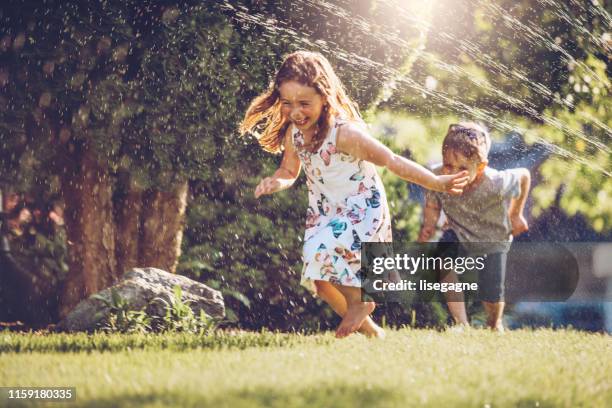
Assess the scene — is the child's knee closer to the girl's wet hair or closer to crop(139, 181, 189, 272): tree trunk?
the girl's wet hair

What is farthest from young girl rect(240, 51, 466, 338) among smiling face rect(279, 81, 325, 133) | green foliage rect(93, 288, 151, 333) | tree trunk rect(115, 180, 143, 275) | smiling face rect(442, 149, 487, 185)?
tree trunk rect(115, 180, 143, 275)

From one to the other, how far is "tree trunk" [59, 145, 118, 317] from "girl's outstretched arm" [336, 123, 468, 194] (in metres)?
2.24

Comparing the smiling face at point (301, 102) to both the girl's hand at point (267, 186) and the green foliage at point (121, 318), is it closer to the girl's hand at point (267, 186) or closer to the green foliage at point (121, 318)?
the girl's hand at point (267, 186)

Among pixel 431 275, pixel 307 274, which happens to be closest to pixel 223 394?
pixel 307 274

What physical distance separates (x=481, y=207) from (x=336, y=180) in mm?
1398

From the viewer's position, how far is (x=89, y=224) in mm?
5742

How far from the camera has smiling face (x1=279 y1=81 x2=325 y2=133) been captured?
13.4 ft

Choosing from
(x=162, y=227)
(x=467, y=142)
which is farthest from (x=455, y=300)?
(x=162, y=227)

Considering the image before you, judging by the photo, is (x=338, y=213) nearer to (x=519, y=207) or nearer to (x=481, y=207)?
(x=481, y=207)

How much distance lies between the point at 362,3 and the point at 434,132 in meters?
2.30

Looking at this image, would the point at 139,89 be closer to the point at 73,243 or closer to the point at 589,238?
the point at 73,243

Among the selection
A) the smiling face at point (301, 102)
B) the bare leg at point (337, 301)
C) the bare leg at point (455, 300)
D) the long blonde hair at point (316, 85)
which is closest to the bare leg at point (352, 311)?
the bare leg at point (337, 301)

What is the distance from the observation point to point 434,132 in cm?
761

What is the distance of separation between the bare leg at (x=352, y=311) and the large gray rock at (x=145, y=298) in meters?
1.40
